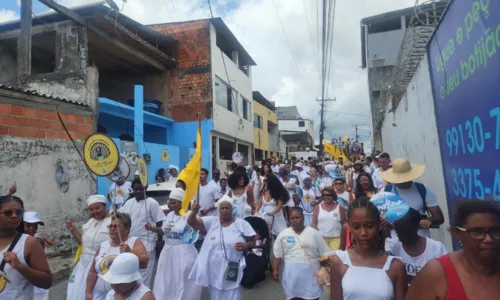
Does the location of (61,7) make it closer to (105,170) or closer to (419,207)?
(105,170)

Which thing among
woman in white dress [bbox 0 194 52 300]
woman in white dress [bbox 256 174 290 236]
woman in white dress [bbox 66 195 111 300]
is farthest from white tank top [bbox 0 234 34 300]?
woman in white dress [bbox 256 174 290 236]

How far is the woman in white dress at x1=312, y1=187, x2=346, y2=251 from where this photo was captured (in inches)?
199

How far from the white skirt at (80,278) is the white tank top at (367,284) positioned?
273cm

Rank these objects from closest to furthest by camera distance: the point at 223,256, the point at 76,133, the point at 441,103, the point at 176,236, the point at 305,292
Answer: the point at 305,292
the point at 223,256
the point at 176,236
the point at 441,103
the point at 76,133

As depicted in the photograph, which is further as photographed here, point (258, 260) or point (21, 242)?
point (258, 260)

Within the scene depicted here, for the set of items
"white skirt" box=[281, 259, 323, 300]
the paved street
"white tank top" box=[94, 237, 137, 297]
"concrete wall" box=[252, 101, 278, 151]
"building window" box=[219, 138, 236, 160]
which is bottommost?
the paved street

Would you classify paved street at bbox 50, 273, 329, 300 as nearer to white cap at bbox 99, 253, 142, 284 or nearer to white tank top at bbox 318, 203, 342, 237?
white tank top at bbox 318, 203, 342, 237

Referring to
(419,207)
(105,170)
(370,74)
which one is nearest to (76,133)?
(105,170)

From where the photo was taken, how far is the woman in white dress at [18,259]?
271 cm

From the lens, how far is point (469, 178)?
400cm

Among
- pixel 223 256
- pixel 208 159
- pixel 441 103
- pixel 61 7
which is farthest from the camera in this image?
pixel 208 159

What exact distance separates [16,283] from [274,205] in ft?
14.2

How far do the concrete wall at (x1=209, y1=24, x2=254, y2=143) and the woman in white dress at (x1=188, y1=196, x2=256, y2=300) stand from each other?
44.2ft

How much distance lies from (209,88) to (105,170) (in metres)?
13.4
